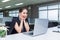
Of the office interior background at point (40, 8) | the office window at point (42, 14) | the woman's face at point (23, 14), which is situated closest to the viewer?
the woman's face at point (23, 14)

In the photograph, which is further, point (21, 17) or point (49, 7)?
point (49, 7)

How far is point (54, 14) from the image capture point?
11.2m

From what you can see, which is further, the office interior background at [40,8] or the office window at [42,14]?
the office window at [42,14]

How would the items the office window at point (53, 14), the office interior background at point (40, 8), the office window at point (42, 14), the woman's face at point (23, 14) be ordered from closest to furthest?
the woman's face at point (23, 14) < the office interior background at point (40, 8) < the office window at point (53, 14) < the office window at point (42, 14)

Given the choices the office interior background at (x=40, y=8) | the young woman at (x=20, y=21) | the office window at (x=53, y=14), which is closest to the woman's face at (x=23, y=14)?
the young woman at (x=20, y=21)

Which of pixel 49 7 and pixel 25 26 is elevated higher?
pixel 49 7

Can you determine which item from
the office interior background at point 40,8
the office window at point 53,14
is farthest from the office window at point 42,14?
the office window at point 53,14

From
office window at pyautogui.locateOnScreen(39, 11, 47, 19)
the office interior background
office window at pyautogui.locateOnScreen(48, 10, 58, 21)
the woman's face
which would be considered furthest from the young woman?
office window at pyautogui.locateOnScreen(39, 11, 47, 19)

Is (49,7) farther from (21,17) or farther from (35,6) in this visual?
(21,17)

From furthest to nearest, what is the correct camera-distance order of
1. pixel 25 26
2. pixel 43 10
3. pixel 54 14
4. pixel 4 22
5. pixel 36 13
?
pixel 36 13 → pixel 43 10 → pixel 54 14 → pixel 4 22 → pixel 25 26

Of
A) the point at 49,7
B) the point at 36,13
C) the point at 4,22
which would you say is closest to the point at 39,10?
the point at 36,13

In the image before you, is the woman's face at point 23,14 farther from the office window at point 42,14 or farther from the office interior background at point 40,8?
the office window at point 42,14

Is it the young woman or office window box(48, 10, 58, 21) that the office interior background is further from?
the young woman

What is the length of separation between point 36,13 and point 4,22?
848 centimetres
